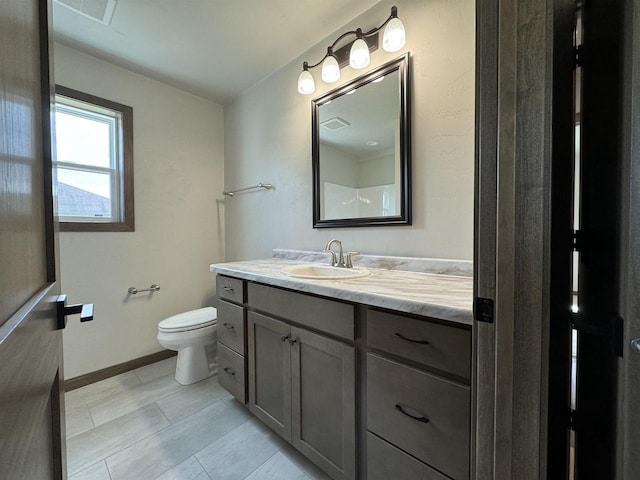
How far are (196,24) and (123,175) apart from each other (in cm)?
121

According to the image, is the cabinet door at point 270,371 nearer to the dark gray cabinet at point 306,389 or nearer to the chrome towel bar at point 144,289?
the dark gray cabinet at point 306,389

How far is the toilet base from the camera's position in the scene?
1.94 m

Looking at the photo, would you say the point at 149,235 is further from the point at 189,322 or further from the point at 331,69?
the point at 331,69

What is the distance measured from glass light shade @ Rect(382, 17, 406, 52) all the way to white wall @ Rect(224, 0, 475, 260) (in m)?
0.08

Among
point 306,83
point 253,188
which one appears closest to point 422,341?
point 306,83

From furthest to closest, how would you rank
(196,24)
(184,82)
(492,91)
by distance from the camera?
(184,82), (196,24), (492,91)

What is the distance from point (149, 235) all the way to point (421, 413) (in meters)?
2.32

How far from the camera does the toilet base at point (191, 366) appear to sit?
194 centimetres

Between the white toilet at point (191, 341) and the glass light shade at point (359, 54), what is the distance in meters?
1.87

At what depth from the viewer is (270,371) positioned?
135 centimetres

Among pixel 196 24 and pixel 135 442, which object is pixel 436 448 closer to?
pixel 135 442

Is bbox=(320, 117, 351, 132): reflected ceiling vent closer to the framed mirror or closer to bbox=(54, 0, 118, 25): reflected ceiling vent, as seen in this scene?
the framed mirror

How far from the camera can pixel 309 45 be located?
1.81 meters

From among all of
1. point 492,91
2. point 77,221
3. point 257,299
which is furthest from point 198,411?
point 492,91
